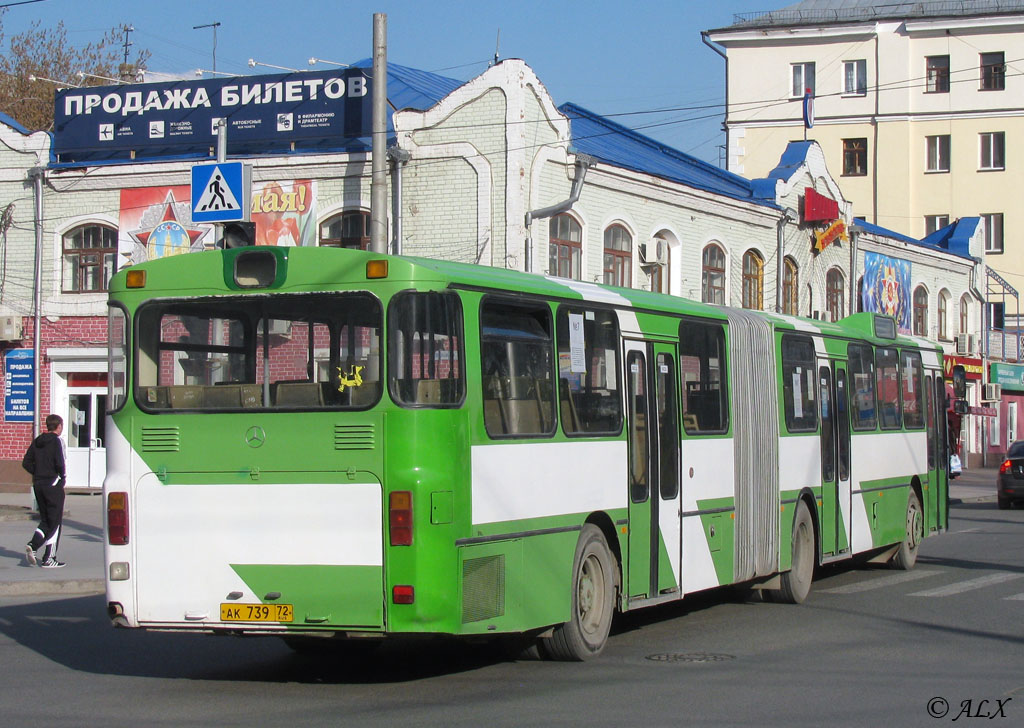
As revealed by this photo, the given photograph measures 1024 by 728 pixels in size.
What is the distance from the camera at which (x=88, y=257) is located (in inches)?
1185

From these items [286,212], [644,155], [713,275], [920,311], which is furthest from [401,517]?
[920,311]

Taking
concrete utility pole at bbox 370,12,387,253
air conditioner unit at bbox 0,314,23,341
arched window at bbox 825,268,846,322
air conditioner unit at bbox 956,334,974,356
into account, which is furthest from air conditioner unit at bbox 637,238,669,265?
air conditioner unit at bbox 956,334,974,356

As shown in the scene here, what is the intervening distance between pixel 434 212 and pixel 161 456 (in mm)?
18266

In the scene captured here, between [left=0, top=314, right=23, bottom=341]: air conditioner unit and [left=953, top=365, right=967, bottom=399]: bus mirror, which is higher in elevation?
[left=0, top=314, right=23, bottom=341]: air conditioner unit

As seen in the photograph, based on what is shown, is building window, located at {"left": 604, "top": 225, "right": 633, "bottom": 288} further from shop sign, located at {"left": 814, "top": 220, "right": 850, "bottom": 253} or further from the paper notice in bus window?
the paper notice in bus window

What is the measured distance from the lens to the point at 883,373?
16.8m

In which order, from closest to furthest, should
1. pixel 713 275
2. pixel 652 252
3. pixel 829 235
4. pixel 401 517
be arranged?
pixel 401 517 < pixel 652 252 < pixel 713 275 < pixel 829 235

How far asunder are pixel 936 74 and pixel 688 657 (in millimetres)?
55652

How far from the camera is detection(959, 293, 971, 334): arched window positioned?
165ft

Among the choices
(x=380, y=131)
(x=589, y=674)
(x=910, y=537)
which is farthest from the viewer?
(x=380, y=131)

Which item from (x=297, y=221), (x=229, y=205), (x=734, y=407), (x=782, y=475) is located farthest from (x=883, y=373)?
(x=297, y=221)

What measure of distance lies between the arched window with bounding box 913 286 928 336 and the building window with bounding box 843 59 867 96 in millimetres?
17295

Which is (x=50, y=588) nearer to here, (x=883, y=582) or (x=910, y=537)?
(x=883, y=582)

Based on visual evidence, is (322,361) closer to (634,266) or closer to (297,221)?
(297,221)
